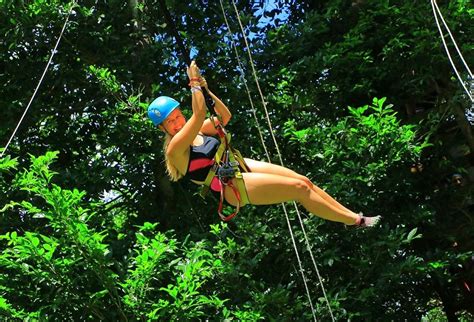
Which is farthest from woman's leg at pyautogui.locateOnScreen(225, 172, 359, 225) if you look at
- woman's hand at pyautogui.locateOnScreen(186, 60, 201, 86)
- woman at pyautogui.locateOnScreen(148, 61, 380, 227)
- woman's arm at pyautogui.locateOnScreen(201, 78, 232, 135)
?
woman's hand at pyautogui.locateOnScreen(186, 60, 201, 86)

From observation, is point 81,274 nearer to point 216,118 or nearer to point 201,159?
point 201,159

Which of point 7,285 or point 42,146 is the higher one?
point 42,146

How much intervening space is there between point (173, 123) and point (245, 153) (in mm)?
2434

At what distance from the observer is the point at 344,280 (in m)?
5.91

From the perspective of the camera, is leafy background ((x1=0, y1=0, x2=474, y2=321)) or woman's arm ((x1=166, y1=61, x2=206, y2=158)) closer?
woman's arm ((x1=166, y1=61, x2=206, y2=158))

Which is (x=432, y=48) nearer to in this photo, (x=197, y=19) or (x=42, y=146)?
(x=197, y=19)

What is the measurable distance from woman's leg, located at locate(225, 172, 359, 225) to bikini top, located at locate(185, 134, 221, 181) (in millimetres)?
169

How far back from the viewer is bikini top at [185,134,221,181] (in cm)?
389

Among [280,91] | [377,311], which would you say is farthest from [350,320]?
[280,91]

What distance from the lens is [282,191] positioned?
3857 millimetres

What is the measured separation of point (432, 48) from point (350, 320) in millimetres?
2545

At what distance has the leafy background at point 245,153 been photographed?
5102 millimetres

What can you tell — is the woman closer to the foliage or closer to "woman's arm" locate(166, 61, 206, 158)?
"woman's arm" locate(166, 61, 206, 158)

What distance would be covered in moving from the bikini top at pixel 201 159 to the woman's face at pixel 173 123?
0.45 feet
